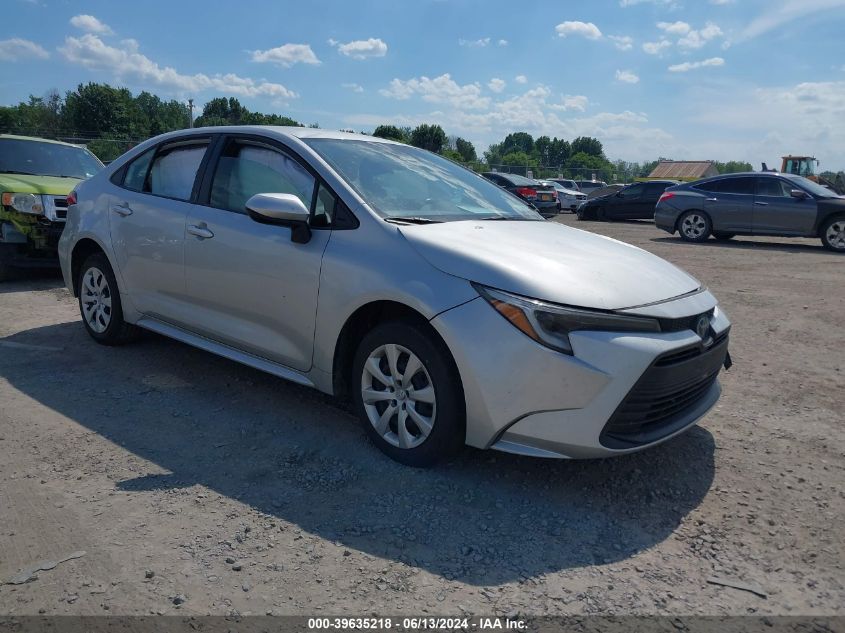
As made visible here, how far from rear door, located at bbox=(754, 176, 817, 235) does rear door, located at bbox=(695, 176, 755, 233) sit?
15 cm

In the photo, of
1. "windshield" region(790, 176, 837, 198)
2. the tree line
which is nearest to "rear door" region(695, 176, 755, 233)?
"windshield" region(790, 176, 837, 198)

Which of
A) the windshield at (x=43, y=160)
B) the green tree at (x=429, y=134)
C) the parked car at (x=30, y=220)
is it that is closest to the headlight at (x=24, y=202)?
the parked car at (x=30, y=220)

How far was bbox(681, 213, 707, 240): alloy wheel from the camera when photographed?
14750mm

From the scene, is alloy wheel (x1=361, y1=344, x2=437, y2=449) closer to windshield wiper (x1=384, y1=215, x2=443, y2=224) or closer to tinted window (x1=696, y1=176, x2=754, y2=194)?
windshield wiper (x1=384, y1=215, x2=443, y2=224)

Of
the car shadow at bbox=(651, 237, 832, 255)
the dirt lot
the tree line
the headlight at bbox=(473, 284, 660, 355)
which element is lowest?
the dirt lot

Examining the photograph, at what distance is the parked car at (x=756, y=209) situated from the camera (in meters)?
13.4

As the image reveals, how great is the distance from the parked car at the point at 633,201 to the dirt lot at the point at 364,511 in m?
18.4

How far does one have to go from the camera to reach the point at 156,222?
187 inches

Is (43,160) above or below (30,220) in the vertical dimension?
above

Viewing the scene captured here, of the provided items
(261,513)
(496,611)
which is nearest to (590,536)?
(496,611)

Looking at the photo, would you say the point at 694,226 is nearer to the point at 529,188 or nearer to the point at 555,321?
the point at 529,188

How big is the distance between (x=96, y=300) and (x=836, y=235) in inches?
531

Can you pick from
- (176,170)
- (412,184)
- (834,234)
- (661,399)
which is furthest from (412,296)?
(834,234)

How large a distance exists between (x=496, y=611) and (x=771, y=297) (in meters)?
6.95
